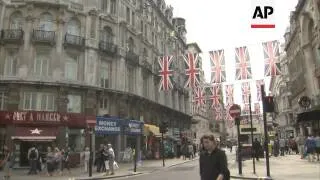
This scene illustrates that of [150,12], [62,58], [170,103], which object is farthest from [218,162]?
[170,103]

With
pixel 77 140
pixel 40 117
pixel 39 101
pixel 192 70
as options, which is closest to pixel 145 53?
pixel 192 70

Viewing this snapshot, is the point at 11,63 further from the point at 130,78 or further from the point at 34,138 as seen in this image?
the point at 130,78

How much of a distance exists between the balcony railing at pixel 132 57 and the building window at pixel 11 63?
11554 mm

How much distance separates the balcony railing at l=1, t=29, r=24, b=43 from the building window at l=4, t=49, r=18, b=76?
37.6 inches

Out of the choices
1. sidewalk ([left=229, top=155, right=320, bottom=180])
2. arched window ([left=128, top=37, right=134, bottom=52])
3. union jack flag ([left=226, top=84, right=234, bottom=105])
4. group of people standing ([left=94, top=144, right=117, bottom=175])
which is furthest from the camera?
arched window ([left=128, top=37, right=134, bottom=52])

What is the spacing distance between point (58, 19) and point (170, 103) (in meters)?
27.4

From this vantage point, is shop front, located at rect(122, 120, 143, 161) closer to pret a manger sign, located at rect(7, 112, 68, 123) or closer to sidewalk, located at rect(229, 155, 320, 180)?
pret a manger sign, located at rect(7, 112, 68, 123)

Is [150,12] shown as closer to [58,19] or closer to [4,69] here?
[58,19]

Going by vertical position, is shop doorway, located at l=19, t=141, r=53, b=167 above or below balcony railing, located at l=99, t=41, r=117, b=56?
below

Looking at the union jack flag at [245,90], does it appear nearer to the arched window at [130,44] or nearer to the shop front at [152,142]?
the shop front at [152,142]

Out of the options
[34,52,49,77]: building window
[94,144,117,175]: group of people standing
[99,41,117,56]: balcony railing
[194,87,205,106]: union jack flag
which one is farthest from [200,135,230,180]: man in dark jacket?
[194,87,205,106]: union jack flag

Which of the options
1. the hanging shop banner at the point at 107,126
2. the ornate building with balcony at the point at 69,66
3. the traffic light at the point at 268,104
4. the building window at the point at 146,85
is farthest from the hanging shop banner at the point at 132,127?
the traffic light at the point at 268,104

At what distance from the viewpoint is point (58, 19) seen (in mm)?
34844

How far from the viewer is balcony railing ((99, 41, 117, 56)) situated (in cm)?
3738
